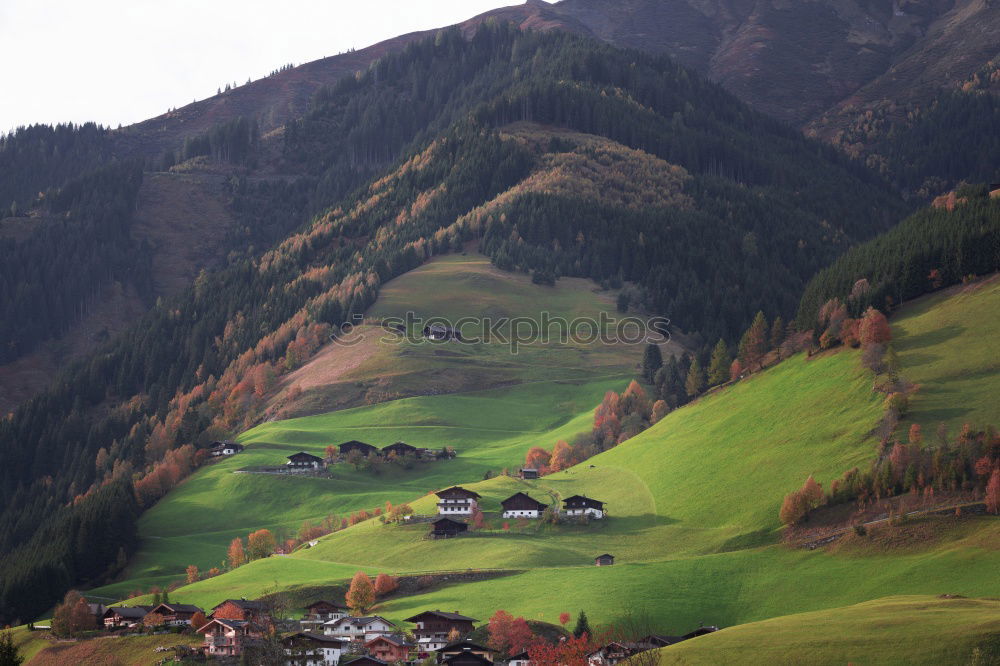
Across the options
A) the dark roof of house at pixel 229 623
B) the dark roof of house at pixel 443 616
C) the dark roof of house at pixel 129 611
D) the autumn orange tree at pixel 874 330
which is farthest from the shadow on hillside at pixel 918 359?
the dark roof of house at pixel 129 611

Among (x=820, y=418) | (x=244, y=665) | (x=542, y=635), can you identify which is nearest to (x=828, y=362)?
(x=820, y=418)

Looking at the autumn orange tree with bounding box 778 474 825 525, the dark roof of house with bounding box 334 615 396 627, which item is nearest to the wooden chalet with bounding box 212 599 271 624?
the dark roof of house with bounding box 334 615 396 627

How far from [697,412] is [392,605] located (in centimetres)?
7001

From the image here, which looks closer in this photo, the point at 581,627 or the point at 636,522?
the point at 581,627

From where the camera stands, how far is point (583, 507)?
157375 mm

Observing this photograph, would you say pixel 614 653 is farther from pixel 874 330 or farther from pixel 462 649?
pixel 874 330

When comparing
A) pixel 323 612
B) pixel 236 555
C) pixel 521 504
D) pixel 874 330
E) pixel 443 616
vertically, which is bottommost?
pixel 236 555

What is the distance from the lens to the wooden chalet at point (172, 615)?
125 m

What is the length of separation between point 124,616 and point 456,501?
45.3 m

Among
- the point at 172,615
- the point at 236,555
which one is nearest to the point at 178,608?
the point at 172,615

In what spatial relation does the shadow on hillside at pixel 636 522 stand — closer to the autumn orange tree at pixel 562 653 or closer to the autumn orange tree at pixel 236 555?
the autumn orange tree at pixel 562 653

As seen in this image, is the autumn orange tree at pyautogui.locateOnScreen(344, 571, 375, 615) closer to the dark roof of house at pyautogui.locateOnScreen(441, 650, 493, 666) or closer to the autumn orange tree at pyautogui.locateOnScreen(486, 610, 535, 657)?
the autumn orange tree at pyautogui.locateOnScreen(486, 610, 535, 657)

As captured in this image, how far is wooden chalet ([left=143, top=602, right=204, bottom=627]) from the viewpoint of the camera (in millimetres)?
124625

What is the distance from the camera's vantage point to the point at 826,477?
472 feet
